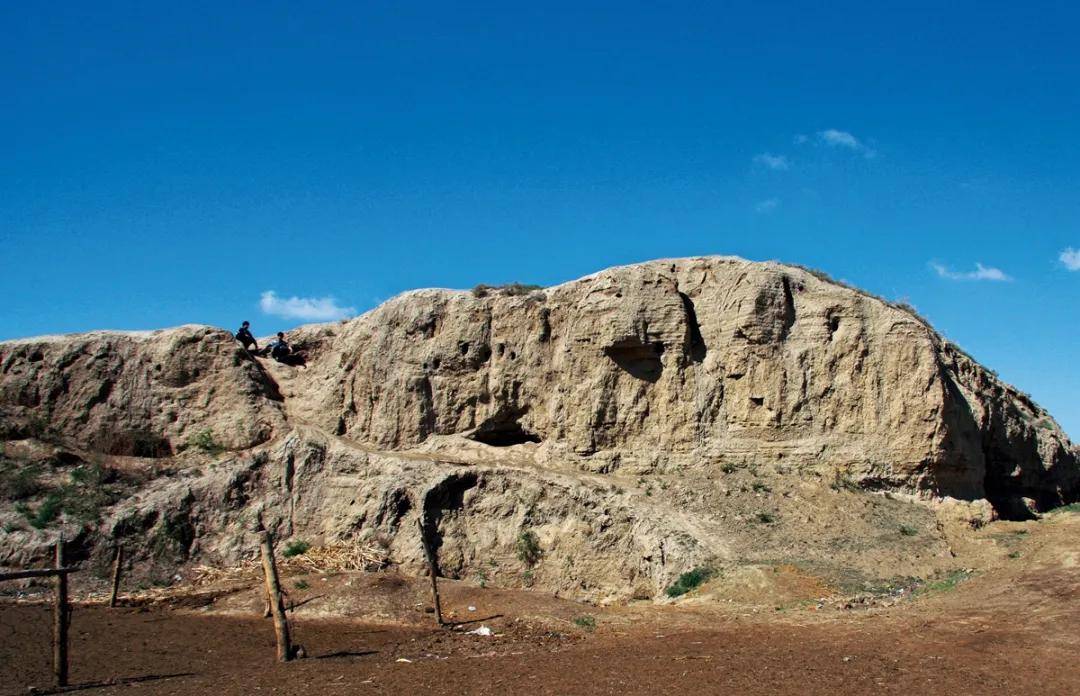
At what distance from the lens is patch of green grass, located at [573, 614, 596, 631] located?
50.1ft

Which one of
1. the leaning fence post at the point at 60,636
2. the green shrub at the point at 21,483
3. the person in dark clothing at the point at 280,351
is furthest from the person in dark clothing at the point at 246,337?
the leaning fence post at the point at 60,636

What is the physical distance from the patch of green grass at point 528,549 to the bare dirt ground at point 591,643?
1994 millimetres

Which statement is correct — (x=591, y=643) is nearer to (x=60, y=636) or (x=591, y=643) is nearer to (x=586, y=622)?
(x=586, y=622)

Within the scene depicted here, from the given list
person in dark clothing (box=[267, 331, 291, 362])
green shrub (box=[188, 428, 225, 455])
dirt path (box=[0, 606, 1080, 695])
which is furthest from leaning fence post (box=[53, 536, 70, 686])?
person in dark clothing (box=[267, 331, 291, 362])

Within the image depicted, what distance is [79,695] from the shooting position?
11758mm

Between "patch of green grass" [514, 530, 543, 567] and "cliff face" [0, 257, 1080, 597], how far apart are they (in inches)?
7.4

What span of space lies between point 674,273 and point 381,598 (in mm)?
11271

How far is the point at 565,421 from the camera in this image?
22484 millimetres

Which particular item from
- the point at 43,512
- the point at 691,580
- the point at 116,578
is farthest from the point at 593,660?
the point at 43,512

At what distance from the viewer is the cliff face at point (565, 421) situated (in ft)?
65.6

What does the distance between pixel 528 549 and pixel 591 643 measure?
6089mm

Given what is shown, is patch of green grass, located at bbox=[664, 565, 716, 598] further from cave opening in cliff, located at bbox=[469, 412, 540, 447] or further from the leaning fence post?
the leaning fence post

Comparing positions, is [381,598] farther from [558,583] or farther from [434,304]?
[434,304]

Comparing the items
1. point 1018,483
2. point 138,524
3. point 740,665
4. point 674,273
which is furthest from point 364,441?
point 1018,483
